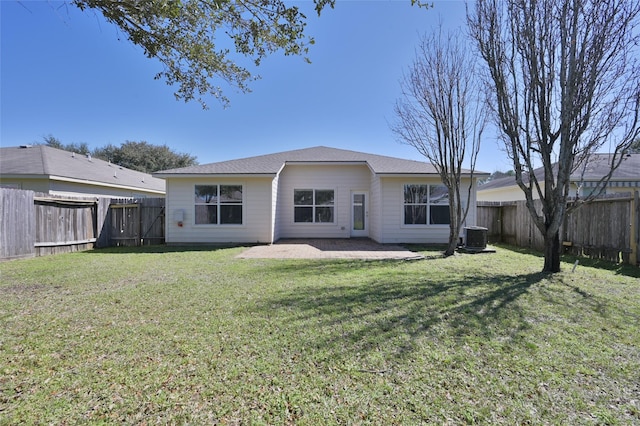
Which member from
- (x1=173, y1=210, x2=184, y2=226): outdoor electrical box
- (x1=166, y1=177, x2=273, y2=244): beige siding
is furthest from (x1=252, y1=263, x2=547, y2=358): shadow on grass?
(x1=173, y1=210, x2=184, y2=226): outdoor electrical box

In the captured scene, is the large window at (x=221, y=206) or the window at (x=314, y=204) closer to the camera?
the large window at (x=221, y=206)

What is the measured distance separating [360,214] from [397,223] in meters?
2.48

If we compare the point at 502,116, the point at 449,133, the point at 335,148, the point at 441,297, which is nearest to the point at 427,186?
the point at 449,133

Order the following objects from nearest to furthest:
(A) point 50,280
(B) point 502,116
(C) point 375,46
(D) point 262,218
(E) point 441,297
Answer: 1. (E) point 441,297
2. (A) point 50,280
3. (B) point 502,116
4. (C) point 375,46
5. (D) point 262,218

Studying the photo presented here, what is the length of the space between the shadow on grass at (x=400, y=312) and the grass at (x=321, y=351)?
0.03 meters

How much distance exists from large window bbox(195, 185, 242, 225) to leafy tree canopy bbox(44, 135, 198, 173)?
2816cm

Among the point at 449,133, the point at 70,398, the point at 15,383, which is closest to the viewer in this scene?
the point at 70,398

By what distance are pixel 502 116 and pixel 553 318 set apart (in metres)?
4.75

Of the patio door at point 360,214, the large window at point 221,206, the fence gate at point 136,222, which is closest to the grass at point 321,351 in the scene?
the large window at point 221,206

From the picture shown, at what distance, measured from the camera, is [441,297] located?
15.2 feet

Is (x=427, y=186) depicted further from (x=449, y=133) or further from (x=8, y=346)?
(x=8, y=346)

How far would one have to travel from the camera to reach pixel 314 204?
45.4ft

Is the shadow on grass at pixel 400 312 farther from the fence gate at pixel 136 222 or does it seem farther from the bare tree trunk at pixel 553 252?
the fence gate at pixel 136 222

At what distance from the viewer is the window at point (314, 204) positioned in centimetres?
1383
